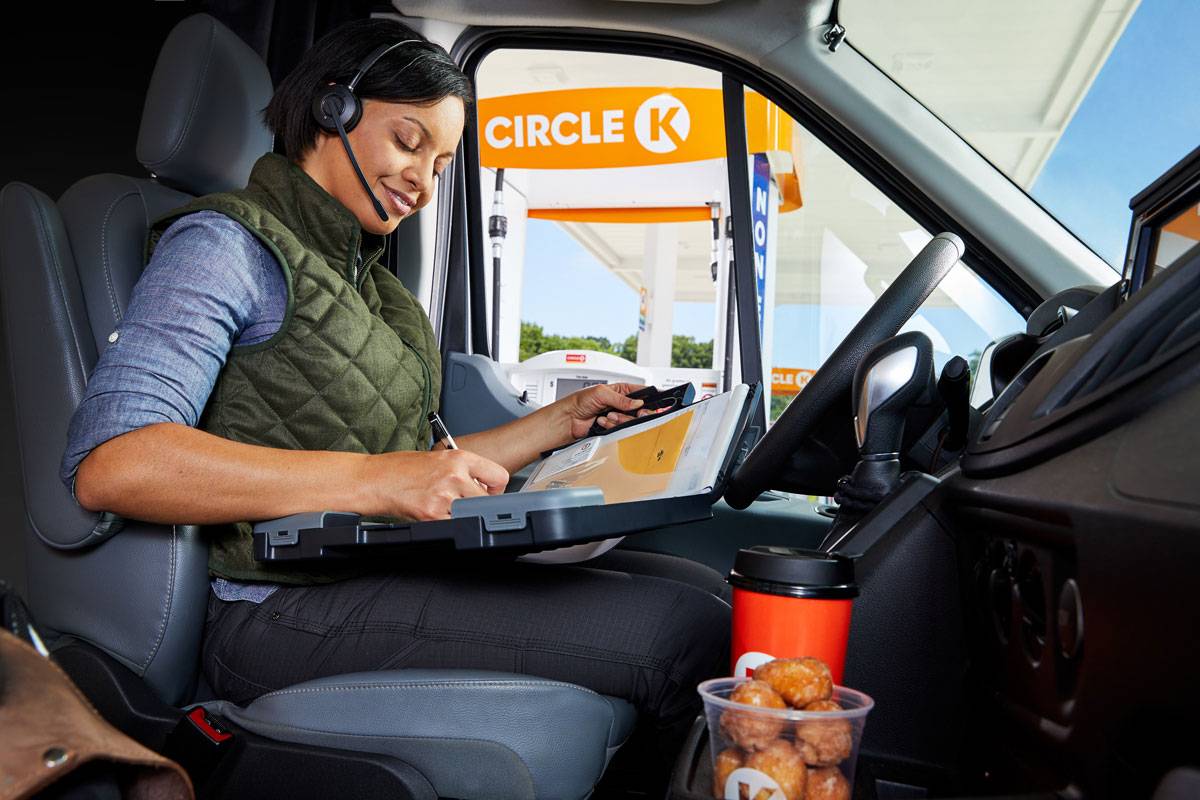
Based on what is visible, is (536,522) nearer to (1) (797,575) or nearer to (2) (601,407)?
(1) (797,575)

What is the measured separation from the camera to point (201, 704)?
96 cm

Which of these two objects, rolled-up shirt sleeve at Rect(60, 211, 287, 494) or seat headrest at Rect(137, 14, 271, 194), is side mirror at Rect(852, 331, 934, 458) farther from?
seat headrest at Rect(137, 14, 271, 194)

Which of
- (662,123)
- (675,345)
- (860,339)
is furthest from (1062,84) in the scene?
(675,345)

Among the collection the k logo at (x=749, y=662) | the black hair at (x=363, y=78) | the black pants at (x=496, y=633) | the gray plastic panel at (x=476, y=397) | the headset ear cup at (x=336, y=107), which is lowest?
the black pants at (x=496, y=633)

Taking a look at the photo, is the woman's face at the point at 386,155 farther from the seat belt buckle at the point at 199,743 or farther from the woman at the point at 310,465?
the seat belt buckle at the point at 199,743

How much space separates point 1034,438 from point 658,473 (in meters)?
0.41

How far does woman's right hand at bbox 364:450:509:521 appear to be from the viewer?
911mm

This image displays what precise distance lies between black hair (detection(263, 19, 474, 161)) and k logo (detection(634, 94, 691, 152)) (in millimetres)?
2489

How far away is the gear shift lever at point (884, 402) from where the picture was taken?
0.87m

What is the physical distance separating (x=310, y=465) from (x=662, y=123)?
3.25 meters

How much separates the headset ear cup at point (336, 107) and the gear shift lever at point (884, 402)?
0.72 m

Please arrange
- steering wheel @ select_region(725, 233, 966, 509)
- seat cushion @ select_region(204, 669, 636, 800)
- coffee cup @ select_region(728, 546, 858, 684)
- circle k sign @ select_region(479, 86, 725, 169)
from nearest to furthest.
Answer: coffee cup @ select_region(728, 546, 858, 684)
seat cushion @ select_region(204, 669, 636, 800)
steering wheel @ select_region(725, 233, 966, 509)
circle k sign @ select_region(479, 86, 725, 169)

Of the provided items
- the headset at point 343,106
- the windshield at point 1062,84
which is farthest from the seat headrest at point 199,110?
the windshield at point 1062,84

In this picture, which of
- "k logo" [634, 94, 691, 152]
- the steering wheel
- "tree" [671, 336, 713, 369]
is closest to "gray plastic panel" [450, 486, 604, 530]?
the steering wheel
